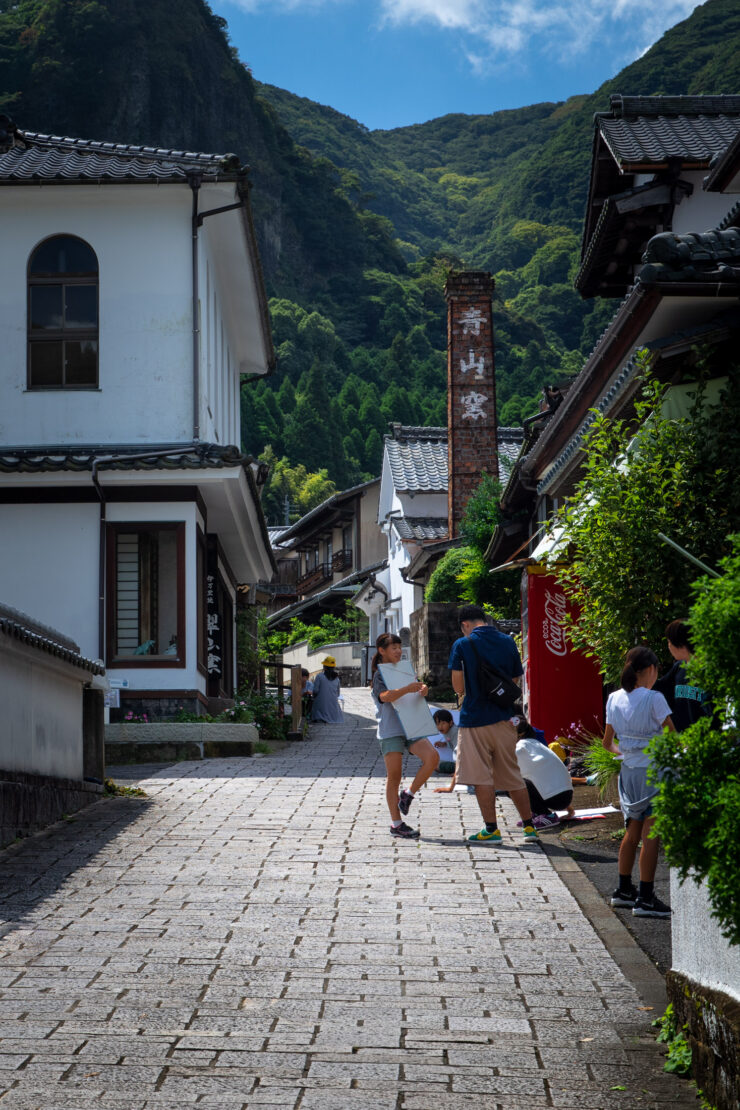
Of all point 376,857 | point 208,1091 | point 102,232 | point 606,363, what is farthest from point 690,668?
point 102,232

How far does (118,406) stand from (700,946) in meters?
14.9

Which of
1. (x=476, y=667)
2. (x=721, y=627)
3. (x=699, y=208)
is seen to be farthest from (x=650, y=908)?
(x=699, y=208)

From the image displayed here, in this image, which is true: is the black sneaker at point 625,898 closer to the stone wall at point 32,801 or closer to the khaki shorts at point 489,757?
the khaki shorts at point 489,757

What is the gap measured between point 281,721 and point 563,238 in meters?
85.6

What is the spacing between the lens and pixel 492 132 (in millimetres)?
172375

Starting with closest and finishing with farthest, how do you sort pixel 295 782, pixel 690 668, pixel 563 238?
pixel 690 668
pixel 295 782
pixel 563 238

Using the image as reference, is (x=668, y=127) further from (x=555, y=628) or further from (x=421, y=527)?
(x=421, y=527)

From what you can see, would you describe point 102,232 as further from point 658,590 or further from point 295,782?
point 658,590

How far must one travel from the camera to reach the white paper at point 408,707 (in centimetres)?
1066

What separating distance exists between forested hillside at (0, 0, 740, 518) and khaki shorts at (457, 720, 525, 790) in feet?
201

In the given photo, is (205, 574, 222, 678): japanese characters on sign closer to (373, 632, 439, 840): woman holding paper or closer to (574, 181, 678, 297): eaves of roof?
(574, 181, 678, 297): eaves of roof

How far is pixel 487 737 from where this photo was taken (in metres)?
9.98

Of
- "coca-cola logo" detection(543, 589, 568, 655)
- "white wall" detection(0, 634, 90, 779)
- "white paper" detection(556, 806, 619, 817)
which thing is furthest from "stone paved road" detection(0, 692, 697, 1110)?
"coca-cola logo" detection(543, 589, 568, 655)

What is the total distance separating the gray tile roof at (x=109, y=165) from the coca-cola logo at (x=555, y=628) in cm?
768
